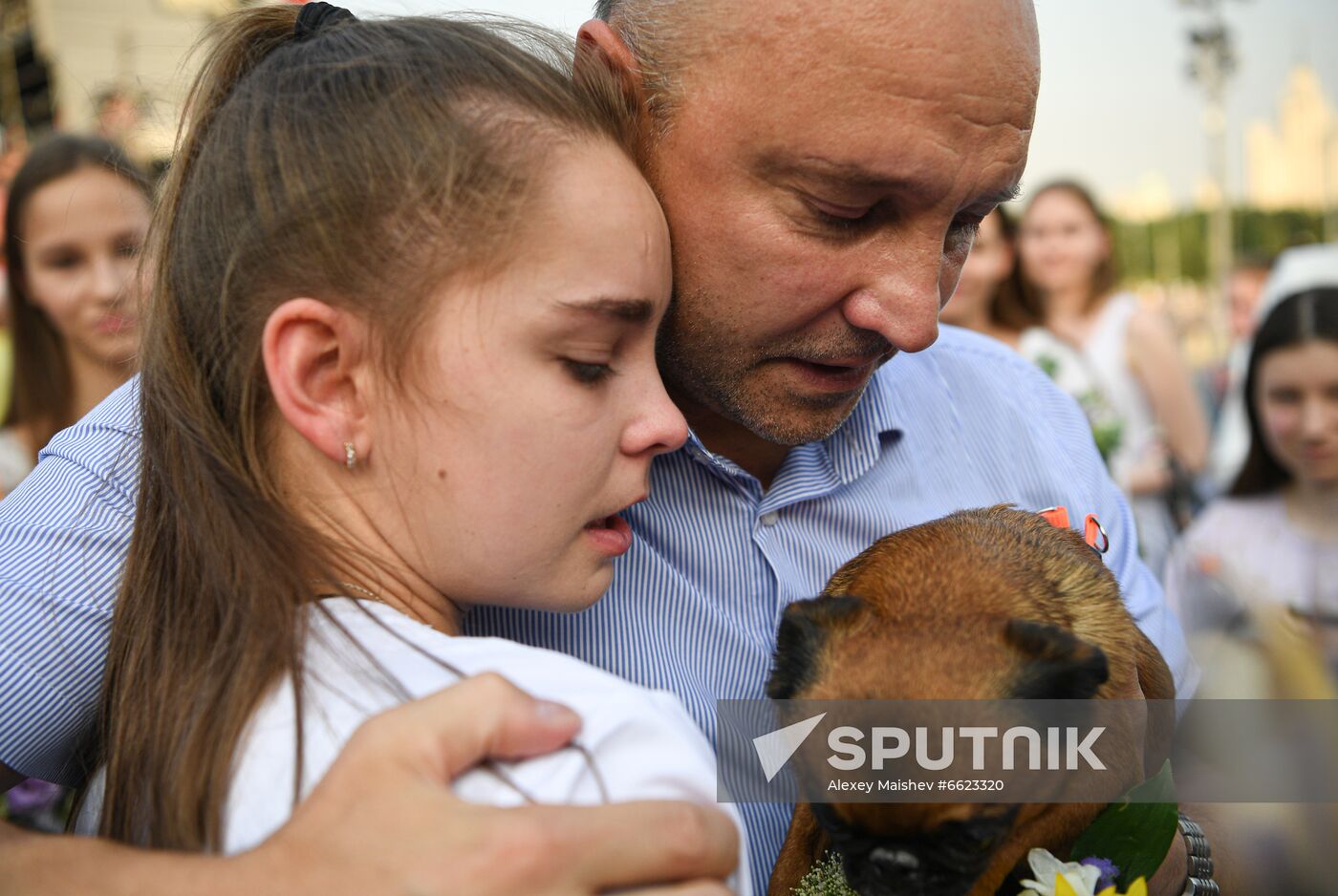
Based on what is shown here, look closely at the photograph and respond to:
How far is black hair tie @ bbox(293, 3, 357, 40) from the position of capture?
6.95 feet

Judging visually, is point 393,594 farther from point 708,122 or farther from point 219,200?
point 708,122

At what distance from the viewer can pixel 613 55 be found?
2.39m

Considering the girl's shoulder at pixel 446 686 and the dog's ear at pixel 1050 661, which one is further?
the dog's ear at pixel 1050 661

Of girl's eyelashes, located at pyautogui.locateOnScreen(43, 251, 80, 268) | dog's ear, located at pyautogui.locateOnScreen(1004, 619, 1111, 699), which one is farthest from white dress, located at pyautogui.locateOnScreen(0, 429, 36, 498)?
dog's ear, located at pyautogui.locateOnScreen(1004, 619, 1111, 699)

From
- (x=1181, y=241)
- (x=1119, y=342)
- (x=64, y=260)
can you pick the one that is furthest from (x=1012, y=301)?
(x=1181, y=241)

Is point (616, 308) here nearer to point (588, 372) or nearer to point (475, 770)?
point (588, 372)

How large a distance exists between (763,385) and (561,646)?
73 cm

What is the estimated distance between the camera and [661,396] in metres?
1.91

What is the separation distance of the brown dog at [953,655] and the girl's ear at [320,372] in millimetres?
820

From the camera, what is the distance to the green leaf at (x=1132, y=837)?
6.42 ft

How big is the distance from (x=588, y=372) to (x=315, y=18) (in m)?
0.97

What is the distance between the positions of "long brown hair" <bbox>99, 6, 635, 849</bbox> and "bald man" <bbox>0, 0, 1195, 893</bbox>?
0.29m

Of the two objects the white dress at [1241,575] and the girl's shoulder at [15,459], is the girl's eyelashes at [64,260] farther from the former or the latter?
the white dress at [1241,575]
